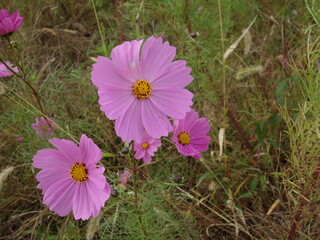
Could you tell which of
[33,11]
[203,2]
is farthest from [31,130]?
[33,11]

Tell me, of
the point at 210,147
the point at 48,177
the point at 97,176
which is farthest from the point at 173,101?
the point at 210,147

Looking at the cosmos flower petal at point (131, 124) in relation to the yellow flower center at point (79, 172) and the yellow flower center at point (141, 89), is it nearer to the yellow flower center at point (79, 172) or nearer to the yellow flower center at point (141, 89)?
the yellow flower center at point (141, 89)

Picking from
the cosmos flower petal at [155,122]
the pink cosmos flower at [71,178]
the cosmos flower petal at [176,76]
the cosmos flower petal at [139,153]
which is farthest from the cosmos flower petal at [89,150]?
the cosmos flower petal at [139,153]

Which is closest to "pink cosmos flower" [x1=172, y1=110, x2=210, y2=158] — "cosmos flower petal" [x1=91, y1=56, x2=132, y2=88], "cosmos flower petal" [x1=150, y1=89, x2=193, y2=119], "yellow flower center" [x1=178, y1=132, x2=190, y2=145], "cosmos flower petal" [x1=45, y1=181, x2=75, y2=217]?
"yellow flower center" [x1=178, y1=132, x2=190, y2=145]

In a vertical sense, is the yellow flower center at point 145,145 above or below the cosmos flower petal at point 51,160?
below

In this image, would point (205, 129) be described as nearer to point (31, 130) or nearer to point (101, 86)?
point (101, 86)
